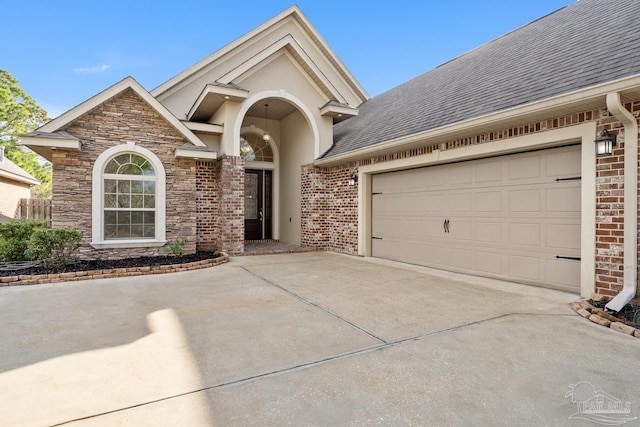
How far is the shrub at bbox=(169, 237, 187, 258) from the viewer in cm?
797

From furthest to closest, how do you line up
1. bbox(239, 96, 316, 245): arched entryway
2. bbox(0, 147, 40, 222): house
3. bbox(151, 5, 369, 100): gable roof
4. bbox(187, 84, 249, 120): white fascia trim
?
1. bbox(0, 147, 40, 222): house
2. bbox(239, 96, 316, 245): arched entryway
3. bbox(151, 5, 369, 100): gable roof
4. bbox(187, 84, 249, 120): white fascia trim

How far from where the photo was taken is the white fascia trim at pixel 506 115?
414 cm

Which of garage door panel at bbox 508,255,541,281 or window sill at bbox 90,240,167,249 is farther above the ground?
window sill at bbox 90,240,167,249

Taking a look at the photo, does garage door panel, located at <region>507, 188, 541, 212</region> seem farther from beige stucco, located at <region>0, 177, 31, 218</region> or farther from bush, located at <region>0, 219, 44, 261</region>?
beige stucco, located at <region>0, 177, 31, 218</region>

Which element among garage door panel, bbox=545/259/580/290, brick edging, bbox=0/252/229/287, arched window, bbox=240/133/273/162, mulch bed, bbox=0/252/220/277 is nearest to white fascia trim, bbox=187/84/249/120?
arched window, bbox=240/133/273/162

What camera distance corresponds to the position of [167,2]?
15695 mm

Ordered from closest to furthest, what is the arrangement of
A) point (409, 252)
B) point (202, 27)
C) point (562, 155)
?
point (562, 155), point (409, 252), point (202, 27)

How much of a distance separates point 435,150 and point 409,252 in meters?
2.46

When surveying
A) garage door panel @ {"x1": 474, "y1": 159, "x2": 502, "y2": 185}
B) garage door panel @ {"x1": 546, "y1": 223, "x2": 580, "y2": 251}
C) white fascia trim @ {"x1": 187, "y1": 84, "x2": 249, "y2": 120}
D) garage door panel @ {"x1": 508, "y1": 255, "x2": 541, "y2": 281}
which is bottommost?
garage door panel @ {"x1": 508, "y1": 255, "x2": 541, "y2": 281}

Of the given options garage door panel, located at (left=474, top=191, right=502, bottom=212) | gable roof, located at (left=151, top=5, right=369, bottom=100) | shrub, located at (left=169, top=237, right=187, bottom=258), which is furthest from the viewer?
gable roof, located at (left=151, top=5, right=369, bottom=100)

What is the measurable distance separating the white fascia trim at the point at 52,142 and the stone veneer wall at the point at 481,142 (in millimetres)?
5879

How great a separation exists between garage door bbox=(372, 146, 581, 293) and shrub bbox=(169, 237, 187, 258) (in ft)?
16.7

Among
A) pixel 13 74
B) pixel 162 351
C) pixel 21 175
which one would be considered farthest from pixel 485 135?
pixel 13 74

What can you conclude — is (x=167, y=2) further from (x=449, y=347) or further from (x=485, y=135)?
(x=449, y=347)
